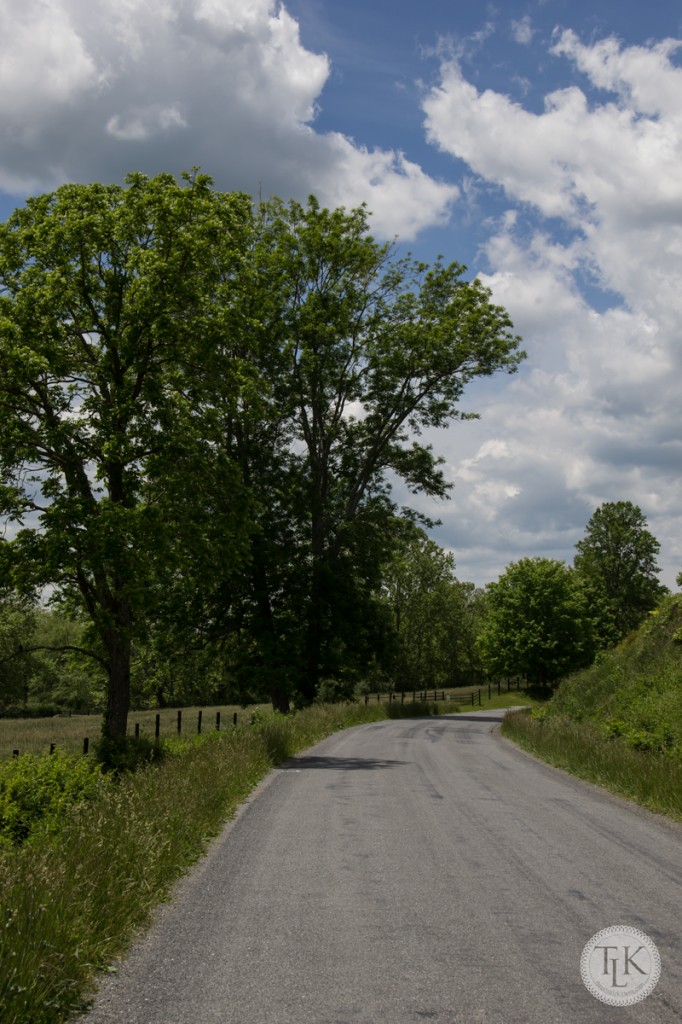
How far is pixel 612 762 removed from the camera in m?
16.1

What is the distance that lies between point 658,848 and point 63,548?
51.5ft

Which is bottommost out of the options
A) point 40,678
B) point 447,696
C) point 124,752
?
point 447,696

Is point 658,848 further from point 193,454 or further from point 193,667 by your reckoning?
point 193,667

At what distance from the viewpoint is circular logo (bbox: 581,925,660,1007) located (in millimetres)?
5246

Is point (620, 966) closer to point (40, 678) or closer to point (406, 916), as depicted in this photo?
point (406, 916)

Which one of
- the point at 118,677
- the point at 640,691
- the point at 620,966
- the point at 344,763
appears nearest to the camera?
the point at 620,966

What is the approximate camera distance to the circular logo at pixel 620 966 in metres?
5.25

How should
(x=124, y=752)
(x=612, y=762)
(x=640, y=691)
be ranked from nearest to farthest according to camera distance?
(x=612, y=762)
(x=124, y=752)
(x=640, y=691)

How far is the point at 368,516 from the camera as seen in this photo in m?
38.9

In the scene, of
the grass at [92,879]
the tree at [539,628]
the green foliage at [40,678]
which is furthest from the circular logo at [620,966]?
the green foliage at [40,678]

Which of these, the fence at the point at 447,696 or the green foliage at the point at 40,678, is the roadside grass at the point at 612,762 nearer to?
the green foliage at the point at 40,678

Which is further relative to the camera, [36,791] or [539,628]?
[539,628]

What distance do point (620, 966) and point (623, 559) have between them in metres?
96.7

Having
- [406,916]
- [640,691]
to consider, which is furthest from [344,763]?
[406,916]
